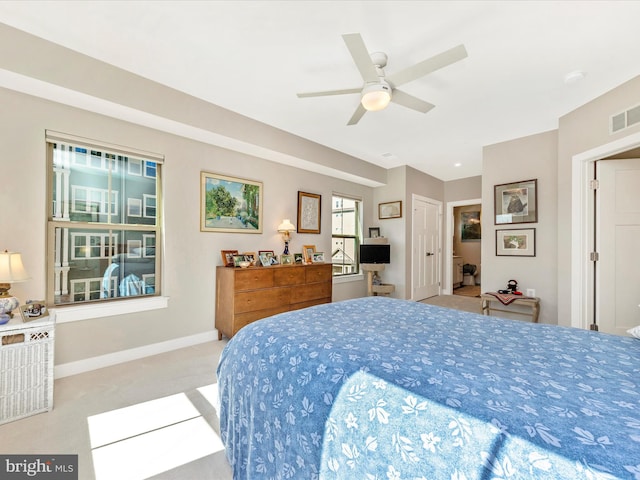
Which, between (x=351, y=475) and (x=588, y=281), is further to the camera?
(x=588, y=281)

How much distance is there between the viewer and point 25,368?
76.7 inches

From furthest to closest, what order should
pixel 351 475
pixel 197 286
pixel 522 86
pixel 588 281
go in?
pixel 197 286, pixel 588 281, pixel 522 86, pixel 351 475

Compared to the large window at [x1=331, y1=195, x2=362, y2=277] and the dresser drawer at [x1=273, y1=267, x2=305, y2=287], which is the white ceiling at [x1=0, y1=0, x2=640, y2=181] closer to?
the dresser drawer at [x1=273, y1=267, x2=305, y2=287]

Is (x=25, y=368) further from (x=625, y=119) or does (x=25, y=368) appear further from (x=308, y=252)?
(x=625, y=119)

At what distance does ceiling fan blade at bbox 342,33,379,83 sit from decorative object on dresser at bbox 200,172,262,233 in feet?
7.29

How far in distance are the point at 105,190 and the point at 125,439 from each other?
2.26m

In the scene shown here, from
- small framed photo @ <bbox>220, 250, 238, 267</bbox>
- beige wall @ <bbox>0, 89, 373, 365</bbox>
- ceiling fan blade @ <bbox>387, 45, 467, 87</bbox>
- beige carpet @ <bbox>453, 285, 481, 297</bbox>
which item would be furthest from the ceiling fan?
beige carpet @ <bbox>453, 285, 481, 297</bbox>

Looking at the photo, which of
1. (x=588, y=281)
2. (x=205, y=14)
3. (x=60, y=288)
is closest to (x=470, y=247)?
(x=588, y=281)

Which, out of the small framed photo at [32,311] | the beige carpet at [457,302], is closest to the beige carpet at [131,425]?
the small framed photo at [32,311]

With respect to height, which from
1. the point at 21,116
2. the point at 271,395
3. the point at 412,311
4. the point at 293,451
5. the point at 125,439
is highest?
the point at 21,116

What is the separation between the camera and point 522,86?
277cm

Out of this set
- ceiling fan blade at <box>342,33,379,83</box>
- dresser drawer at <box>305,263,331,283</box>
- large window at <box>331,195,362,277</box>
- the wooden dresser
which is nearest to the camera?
ceiling fan blade at <box>342,33,379,83</box>

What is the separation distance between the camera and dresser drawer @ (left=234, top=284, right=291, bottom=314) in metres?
3.27

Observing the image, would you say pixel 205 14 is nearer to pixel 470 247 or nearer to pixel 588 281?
pixel 588 281
